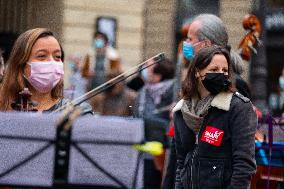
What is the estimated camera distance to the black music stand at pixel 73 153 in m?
3.81

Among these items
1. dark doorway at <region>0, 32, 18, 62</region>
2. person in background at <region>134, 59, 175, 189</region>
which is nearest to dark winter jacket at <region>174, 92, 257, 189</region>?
person in background at <region>134, 59, 175, 189</region>

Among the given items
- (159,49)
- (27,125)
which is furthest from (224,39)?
(159,49)

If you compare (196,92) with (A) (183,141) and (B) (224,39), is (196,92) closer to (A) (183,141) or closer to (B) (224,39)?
(A) (183,141)

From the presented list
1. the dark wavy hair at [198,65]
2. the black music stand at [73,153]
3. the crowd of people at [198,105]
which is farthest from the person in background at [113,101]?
the black music stand at [73,153]

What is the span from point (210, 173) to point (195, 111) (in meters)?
0.43

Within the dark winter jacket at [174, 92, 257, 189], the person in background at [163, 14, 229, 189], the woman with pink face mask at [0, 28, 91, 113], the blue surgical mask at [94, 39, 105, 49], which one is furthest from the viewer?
the blue surgical mask at [94, 39, 105, 49]

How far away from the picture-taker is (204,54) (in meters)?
5.34

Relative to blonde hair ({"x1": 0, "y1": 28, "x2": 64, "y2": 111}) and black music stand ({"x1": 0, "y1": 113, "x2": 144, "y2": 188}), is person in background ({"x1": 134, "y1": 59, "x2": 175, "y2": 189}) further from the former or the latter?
black music stand ({"x1": 0, "y1": 113, "x2": 144, "y2": 188})

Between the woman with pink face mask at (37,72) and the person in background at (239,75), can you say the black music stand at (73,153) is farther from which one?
the person in background at (239,75)

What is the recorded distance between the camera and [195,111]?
17.6 ft

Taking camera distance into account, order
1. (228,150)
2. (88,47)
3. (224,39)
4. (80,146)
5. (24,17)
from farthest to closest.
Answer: (88,47) < (24,17) < (224,39) < (228,150) < (80,146)

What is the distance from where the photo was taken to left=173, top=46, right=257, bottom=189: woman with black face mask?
5066 mm

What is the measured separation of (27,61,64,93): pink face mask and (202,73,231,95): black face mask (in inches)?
33.6

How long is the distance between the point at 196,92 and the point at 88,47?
12777 mm
